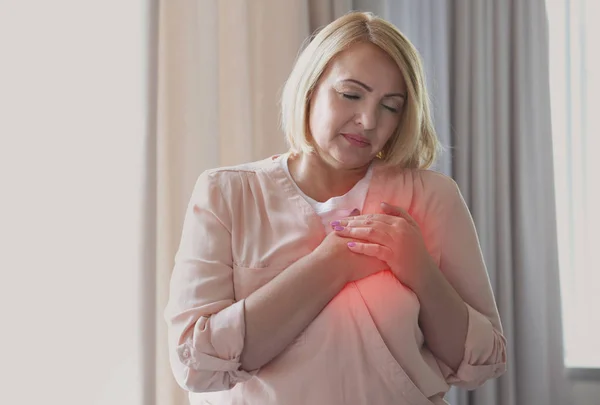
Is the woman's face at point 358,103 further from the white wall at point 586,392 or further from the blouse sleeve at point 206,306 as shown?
the white wall at point 586,392

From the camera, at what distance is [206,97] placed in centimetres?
208

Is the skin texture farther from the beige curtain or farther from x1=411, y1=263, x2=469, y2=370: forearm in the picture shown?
the beige curtain

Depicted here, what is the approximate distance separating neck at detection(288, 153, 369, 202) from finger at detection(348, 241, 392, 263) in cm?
16

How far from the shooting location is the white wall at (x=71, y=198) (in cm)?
162

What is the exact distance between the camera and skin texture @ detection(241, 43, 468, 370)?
1278mm

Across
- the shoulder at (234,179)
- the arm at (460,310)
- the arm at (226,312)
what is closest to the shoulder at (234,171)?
the shoulder at (234,179)

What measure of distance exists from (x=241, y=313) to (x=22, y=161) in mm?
659

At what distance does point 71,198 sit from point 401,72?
0.80m

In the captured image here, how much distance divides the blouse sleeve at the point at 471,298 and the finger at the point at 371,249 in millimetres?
149

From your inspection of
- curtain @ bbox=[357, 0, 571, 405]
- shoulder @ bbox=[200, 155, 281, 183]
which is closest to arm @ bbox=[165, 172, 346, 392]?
shoulder @ bbox=[200, 155, 281, 183]

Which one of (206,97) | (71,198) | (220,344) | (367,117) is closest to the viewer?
(220,344)

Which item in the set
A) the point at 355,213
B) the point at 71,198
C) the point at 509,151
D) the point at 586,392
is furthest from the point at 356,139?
the point at 586,392

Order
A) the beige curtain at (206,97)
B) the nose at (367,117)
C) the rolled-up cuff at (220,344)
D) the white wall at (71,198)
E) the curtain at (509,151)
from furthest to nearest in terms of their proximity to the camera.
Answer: the curtain at (509,151) < the beige curtain at (206,97) < the white wall at (71,198) < the nose at (367,117) < the rolled-up cuff at (220,344)

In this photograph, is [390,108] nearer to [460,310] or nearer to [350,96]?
[350,96]
